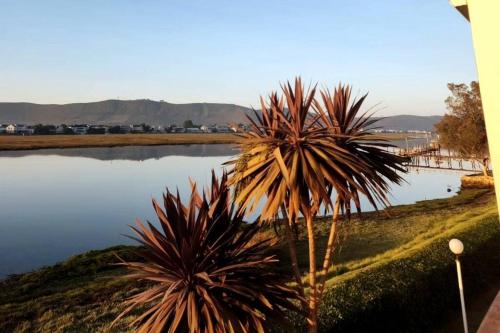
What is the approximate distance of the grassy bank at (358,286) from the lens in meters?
9.66

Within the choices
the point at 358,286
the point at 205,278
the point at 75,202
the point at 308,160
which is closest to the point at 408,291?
the point at 358,286

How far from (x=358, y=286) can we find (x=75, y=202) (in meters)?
39.4

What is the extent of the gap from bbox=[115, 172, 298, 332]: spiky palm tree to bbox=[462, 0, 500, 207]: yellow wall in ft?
12.0

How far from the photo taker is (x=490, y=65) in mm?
3551

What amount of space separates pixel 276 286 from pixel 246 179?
1969mm

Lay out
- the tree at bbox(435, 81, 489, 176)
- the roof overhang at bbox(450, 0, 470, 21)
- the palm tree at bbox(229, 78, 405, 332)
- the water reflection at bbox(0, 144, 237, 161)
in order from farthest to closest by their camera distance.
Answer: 1. the water reflection at bbox(0, 144, 237, 161)
2. the tree at bbox(435, 81, 489, 176)
3. the palm tree at bbox(229, 78, 405, 332)
4. the roof overhang at bbox(450, 0, 470, 21)

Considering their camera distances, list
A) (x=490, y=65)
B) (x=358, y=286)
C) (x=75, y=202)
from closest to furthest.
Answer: (x=490, y=65), (x=358, y=286), (x=75, y=202)

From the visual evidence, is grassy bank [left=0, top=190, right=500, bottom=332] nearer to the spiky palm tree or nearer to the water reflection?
the spiky palm tree

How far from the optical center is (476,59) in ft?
11.8

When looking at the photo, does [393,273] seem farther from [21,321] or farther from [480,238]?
[21,321]

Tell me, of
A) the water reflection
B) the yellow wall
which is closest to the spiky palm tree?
the yellow wall

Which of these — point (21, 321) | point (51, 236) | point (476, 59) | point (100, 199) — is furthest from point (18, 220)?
point (476, 59)

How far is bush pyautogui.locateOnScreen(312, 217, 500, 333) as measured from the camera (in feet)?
29.9

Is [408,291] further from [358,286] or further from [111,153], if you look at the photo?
[111,153]
